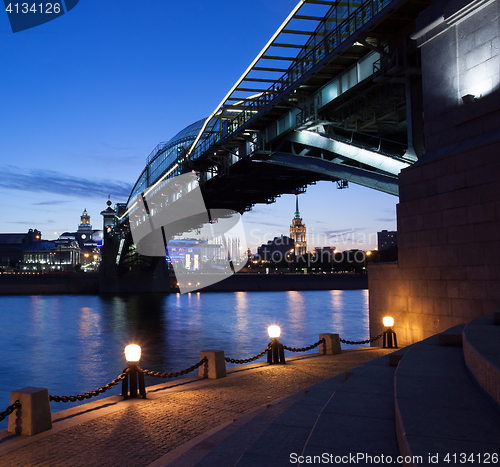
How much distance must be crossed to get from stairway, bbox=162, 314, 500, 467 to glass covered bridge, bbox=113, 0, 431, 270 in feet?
35.1

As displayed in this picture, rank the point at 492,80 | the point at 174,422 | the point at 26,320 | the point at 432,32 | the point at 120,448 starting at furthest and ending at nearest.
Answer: the point at 26,320, the point at 432,32, the point at 492,80, the point at 174,422, the point at 120,448

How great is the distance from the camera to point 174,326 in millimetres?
38500

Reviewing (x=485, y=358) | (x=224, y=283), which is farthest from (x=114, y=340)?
(x=224, y=283)

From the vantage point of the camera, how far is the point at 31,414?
267 inches

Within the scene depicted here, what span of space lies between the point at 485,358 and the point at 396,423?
1100 millimetres

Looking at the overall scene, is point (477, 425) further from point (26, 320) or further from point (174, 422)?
point (26, 320)

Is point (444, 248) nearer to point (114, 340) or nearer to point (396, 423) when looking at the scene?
point (396, 423)

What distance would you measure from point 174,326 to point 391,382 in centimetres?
3305

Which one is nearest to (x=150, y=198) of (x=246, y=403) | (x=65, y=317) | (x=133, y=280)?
(x=65, y=317)

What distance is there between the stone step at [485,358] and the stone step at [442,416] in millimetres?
125

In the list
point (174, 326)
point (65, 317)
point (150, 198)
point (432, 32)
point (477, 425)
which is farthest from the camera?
point (150, 198)

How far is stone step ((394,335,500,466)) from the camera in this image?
368 cm

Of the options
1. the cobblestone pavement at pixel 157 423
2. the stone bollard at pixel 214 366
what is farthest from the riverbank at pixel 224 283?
the cobblestone pavement at pixel 157 423

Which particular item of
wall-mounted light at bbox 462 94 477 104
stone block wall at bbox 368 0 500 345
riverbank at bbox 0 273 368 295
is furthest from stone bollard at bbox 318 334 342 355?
riverbank at bbox 0 273 368 295
